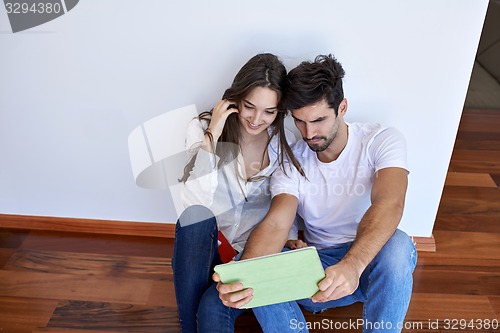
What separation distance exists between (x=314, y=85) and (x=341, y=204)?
397mm

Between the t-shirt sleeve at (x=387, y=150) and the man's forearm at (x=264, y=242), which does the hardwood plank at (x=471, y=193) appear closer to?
the t-shirt sleeve at (x=387, y=150)

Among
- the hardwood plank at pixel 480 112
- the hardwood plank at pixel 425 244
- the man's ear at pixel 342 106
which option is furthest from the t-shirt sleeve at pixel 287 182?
the hardwood plank at pixel 480 112

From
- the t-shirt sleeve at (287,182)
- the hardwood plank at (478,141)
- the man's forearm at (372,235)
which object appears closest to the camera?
the man's forearm at (372,235)

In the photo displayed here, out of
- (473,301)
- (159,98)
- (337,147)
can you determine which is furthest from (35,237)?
(473,301)

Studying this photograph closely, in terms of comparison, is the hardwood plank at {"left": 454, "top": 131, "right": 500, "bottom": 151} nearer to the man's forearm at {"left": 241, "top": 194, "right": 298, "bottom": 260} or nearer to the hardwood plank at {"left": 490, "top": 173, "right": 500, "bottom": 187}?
the hardwood plank at {"left": 490, "top": 173, "right": 500, "bottom": 187}

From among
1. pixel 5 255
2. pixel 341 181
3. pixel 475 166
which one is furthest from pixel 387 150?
pixel 5 255

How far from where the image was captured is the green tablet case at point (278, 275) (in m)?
1.14

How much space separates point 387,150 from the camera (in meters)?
1.41

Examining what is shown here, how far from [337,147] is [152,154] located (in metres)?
0.64

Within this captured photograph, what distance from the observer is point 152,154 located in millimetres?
1737

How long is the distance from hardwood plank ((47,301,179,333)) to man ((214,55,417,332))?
1.27 ft

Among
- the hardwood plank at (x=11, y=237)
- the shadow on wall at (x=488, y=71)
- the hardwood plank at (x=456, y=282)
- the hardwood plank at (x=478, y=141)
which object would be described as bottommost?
the hardwood plank at (x=456, y=282)

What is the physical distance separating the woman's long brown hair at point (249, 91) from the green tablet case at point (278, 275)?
370 mm

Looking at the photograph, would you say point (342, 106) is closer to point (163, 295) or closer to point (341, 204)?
point (341, 204)
